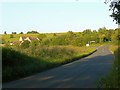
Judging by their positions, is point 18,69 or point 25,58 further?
point 25,58

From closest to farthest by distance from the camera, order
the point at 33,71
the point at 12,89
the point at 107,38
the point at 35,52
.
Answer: the point at 12,89 < the point at 33,71 < the point at 35,52 < the point at 107,38

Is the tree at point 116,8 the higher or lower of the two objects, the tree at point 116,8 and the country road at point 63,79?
the higher

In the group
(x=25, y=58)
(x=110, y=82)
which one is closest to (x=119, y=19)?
(x=110, y=82)

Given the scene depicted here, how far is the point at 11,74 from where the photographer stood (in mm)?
22281

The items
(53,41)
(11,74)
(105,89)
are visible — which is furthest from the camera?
(53,41)

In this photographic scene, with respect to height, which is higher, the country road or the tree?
the tree

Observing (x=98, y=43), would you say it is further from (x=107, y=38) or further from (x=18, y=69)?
(x=18, y=69)

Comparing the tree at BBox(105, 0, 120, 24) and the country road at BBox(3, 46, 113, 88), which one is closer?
the tree at BBox(105, 0, 120, 24)

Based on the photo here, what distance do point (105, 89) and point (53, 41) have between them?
9447cm

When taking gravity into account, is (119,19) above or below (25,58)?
above

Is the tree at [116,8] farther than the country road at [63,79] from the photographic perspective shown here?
No

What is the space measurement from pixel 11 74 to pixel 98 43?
4859 inches

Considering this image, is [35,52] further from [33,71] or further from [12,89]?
[12,89]

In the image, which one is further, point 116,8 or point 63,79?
point 63,79
